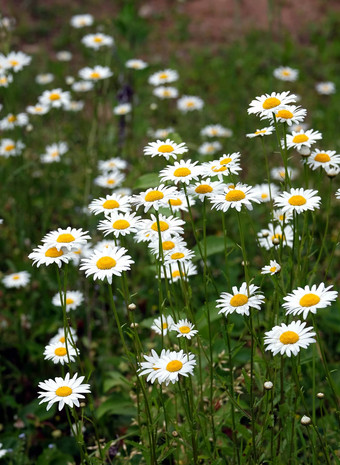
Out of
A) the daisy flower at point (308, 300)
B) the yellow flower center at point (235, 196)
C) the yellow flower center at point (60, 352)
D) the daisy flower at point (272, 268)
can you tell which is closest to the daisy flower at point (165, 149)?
the yellow flower center at point (235, 196)

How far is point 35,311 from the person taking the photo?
341cm

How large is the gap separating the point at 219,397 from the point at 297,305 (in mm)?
757

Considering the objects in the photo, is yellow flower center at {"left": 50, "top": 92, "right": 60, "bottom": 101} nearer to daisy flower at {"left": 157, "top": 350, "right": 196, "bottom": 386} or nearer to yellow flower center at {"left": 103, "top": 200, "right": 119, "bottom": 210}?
yellow flower center at {"left": 103, "top": 200, "right": 119, "bottom": 210}

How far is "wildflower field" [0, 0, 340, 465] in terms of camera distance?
1.86m

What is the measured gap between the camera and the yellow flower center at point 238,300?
5.99 ft

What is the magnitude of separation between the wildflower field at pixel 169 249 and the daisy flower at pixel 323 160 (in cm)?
1

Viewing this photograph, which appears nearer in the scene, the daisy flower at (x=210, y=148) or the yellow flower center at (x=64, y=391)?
the yellow flower center at (x=64, y=391)

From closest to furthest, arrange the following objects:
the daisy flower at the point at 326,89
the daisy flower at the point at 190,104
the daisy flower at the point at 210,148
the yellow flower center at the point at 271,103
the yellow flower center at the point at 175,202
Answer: the yellow flower center at the point at 271,103 → the yellow flower center at the point at 175,202 → the daisy flower at the point at 210,148 → the daisy flower at the point at 190,104 → the daisy flower at the point at 326,89

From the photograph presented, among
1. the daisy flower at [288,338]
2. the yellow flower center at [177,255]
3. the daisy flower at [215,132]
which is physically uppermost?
the daisy flower at [215,132]

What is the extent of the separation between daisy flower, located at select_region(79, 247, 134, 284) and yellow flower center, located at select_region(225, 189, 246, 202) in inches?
12.8

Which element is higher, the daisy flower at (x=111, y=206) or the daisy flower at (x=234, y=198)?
the daisy flower at (x=111, y=206)

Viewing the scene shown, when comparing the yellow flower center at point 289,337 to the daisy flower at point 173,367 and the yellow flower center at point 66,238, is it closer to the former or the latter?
the daisy flower at point 173,367

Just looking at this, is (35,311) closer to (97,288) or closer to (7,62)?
(97,288)

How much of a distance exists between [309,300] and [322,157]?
22.4 inches
